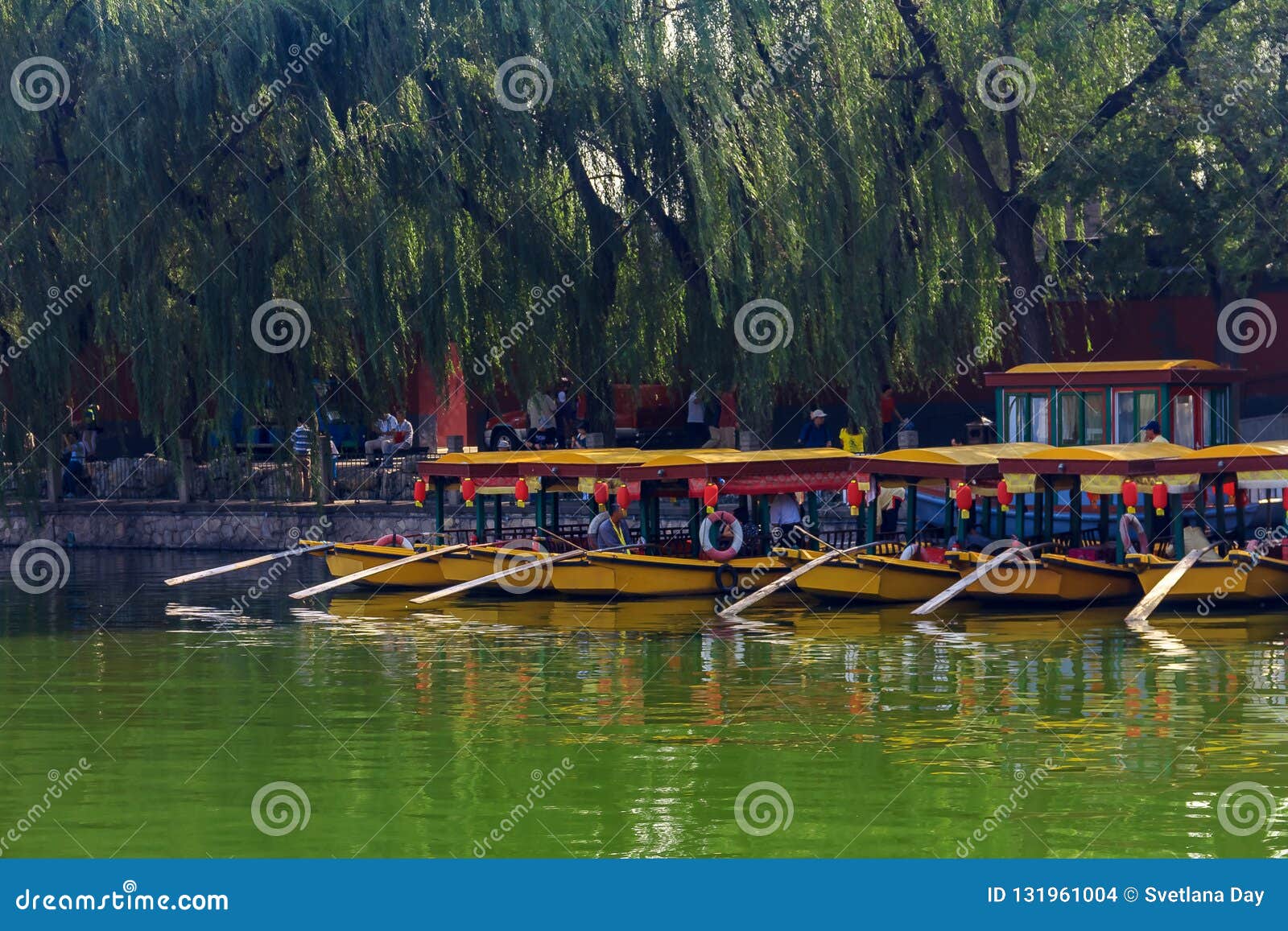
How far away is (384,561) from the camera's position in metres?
28.1

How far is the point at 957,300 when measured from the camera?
31516 millimetres

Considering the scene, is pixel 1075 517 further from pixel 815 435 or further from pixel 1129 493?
pixel 815 435

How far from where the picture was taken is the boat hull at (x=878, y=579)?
25000mm

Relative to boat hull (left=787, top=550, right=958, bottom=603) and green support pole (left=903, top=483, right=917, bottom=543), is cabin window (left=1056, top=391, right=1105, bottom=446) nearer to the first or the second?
green support pole (left=903, top=483, right=917, bottom=543)

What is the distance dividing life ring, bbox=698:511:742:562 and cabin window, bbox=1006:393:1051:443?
A: 4532mm

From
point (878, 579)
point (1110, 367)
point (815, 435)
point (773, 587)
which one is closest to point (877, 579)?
point (878, 579)

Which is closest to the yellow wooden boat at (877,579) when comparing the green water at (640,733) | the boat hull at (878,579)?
the boat hull at (878,579)

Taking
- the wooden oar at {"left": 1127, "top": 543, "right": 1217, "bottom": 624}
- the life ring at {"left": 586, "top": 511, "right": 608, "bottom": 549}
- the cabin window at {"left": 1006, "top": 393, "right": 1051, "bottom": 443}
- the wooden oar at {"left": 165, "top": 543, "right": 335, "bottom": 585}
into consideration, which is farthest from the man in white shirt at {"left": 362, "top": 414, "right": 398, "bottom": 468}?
the wooden oar at {"left": 1127, "top": 543, "right": 1217, "bottom": 624}

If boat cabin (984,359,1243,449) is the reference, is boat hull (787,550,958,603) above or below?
below

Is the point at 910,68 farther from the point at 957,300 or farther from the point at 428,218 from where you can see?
the point at 428,218

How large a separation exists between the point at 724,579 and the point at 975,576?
3713 millimetres

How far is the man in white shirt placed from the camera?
3581 centimetres

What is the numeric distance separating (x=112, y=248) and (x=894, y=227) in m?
11.8

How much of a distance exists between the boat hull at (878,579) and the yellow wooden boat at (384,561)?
5.82 meters
